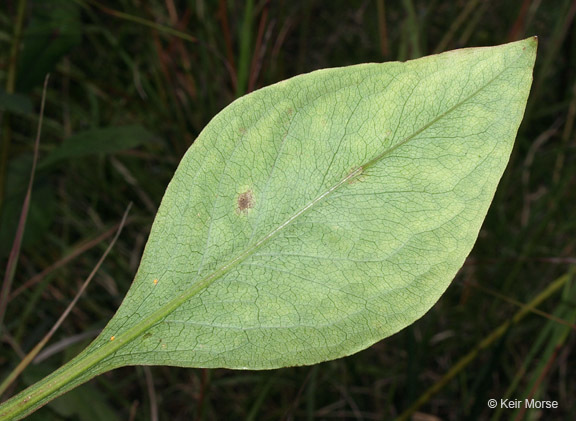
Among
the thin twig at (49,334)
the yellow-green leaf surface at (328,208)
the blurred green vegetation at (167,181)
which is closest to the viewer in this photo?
the yellow-green leaf surface at (328,208)

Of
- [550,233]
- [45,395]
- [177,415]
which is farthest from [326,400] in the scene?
[45,395]

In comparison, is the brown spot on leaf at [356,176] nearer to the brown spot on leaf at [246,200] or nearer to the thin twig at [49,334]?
the brown spot on leaf at [246,200]

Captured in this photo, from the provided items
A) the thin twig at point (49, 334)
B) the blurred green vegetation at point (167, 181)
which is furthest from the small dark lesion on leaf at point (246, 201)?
the blurred green vegetation at point (167, 181)

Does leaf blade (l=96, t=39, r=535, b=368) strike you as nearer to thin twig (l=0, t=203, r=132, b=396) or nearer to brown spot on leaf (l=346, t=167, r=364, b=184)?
brown spot on leaf (l=346, t=167, r=364, b=184)

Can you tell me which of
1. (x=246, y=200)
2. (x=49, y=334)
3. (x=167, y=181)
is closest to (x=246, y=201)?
(x=246, y=200)

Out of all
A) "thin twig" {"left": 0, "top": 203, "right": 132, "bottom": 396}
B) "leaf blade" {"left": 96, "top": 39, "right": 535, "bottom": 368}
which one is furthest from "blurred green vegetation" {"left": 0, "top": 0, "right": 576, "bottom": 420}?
"leaf blade" {"left": 96, "top": 39, "right": 535, "bottom": 368}

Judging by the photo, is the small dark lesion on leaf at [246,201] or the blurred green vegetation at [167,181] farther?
the blurred green vegetation at [167,181]

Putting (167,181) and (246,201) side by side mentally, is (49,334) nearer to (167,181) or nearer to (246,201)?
(246,201)
